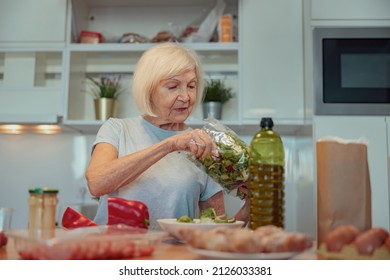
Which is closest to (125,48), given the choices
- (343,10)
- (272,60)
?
(272,60)

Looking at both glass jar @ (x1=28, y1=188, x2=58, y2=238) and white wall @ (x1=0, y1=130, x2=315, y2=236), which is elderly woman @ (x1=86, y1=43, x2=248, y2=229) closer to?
glass jar @ (x1=28, y1=188, x2=58, y2=238)

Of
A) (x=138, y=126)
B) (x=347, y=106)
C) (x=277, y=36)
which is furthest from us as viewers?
(x=277, y=36)

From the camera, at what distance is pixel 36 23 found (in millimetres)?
1467

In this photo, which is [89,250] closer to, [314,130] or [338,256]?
[338,256]

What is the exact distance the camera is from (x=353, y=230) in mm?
396

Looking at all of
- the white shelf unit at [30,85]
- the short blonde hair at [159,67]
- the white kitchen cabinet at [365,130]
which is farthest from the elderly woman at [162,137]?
the white shelf unit at [30,85]

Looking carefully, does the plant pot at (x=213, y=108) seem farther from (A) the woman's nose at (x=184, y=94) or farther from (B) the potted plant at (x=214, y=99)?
(A) the woman's nose at (x=184, y=94)

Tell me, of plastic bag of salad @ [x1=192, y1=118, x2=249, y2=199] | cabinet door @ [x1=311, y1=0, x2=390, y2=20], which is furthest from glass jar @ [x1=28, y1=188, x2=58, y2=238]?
cabinet door @ [x1=311, y1=0, x2=390, y2=20]

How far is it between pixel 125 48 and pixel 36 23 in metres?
0.30

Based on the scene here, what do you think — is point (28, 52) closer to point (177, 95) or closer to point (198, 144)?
point (177, 95)

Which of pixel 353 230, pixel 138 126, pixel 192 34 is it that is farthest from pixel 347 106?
pixel 353 230

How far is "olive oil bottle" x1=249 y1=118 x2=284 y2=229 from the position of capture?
0.46 metres

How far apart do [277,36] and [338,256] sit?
3.69 ft

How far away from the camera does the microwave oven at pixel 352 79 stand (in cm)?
125
